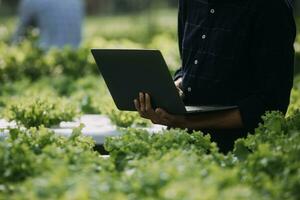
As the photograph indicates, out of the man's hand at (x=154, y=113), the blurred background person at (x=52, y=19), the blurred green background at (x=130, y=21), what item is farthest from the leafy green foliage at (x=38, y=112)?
the blurred green background at (x=130, y=21)

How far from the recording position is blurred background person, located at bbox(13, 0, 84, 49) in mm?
11805

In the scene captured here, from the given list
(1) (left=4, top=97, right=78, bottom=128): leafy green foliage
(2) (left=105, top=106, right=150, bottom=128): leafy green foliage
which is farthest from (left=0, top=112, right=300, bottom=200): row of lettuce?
(2) (left=105, top=106, right=150, bottom=128): leafy green foliage

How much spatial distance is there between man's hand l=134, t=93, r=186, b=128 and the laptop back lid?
0.03 meters

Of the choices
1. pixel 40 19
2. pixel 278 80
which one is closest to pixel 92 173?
pixel 278 80

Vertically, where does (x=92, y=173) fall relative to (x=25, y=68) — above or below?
above

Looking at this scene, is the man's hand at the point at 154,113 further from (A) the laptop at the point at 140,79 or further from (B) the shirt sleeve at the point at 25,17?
(B) the shirt sleeve at the point at 25,17

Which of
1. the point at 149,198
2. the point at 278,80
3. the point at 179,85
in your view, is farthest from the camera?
the point at 179,85

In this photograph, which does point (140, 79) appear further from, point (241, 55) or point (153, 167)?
point (153, 167)

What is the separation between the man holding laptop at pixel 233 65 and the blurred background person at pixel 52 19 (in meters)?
6.72

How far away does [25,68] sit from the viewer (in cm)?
1006

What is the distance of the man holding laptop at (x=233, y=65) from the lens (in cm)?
483

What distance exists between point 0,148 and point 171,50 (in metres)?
7.15

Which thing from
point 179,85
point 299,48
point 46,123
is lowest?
point 299,48

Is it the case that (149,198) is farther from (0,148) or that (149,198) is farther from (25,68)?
(25,68)
